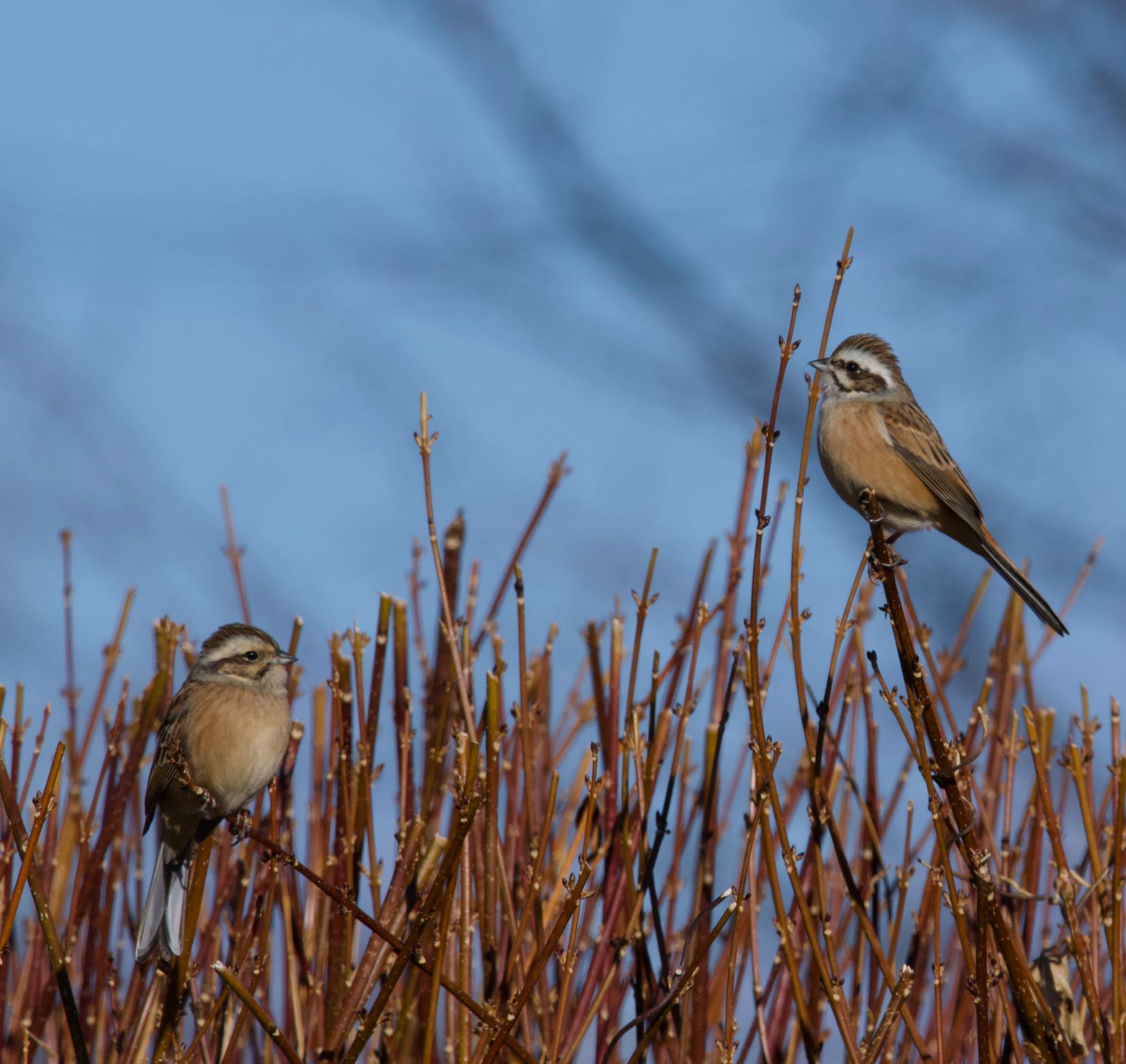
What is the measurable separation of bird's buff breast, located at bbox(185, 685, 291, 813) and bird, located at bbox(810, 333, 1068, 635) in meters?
2.14

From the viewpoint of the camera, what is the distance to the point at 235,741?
3.81 metres

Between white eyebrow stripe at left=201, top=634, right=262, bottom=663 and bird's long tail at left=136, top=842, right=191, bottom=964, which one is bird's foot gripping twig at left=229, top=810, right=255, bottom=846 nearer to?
bird's long tail at left=136, top=842, right=191, bottom=964

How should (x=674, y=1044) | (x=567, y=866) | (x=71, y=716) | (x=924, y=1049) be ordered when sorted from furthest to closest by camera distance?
(x=71, y=716), (x=674, y=1044), (x=567, y=866), (x=924, y=1049)

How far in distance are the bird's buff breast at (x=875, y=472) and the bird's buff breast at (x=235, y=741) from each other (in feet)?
7.02

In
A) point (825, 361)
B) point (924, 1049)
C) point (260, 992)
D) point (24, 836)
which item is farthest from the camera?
point (825, 361)

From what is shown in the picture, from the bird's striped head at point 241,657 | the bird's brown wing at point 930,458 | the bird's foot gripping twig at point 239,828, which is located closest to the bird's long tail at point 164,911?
the bird's foot gripping twig at point 239,828

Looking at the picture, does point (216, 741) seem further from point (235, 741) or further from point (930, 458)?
point (930, 458)

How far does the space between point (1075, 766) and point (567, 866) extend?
113 centimetres

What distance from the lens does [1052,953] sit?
2826 mm

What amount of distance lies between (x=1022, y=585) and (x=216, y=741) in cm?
263

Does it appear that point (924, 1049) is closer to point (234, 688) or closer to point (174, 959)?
point (174, 959)

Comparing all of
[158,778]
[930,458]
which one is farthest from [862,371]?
[158,778]

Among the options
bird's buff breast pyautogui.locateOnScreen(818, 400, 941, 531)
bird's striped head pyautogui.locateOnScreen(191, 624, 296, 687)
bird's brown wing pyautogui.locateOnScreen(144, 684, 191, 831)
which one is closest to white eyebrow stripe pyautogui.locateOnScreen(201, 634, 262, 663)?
bird's striped head pyautogui.locateOnScreen(191, 624, 296, 687)

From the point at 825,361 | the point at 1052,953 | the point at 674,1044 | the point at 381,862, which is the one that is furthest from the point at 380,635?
the point at 825,361
